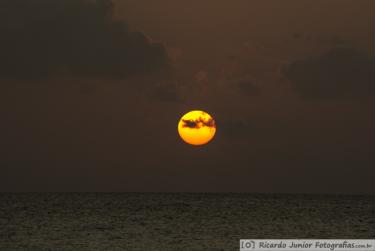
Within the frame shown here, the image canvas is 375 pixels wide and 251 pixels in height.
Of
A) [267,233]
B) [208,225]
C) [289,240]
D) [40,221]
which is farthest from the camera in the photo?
[40,221]

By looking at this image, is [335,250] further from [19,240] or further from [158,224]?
[158,224]

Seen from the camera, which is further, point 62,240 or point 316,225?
point 316,225

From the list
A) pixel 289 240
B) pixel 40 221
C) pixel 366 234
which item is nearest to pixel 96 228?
pixel 40 221

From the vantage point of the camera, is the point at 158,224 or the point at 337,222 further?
the point at 337,222

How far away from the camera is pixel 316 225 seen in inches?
3260

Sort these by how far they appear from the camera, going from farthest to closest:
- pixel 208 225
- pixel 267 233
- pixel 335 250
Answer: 1. pixel 208 225
2. pixel 267 233
3. pixel 335 250

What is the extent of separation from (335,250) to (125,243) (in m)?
18.7

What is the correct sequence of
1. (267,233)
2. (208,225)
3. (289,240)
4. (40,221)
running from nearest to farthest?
1. (289,240)
2. (267,233)
3. (208,225)
4. (40,221)

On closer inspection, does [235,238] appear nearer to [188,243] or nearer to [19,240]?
[188,243]

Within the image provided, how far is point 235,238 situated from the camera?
63500mm

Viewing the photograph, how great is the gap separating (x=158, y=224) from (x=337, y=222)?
982 inches

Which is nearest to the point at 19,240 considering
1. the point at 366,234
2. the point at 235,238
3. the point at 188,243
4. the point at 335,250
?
the point at 188,243

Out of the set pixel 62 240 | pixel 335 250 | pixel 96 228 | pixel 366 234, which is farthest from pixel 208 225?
pixel 335 250

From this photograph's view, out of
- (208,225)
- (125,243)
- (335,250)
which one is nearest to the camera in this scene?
(335,250)
